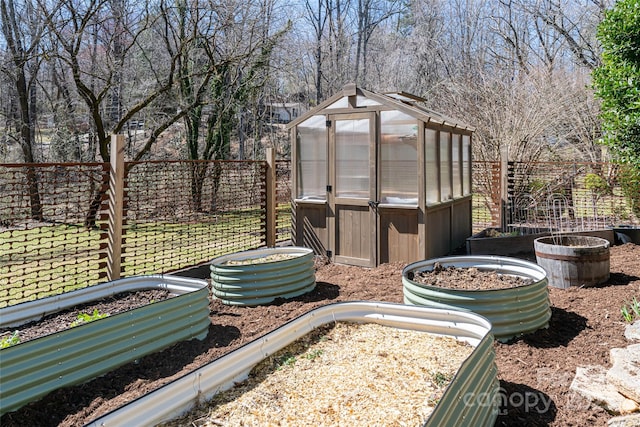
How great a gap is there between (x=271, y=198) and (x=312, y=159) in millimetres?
852

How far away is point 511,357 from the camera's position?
3.36 meters

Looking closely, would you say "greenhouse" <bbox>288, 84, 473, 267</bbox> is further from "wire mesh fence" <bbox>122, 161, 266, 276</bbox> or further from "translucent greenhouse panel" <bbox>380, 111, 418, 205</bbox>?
"wire mesh fence" <bbox>122, 161, 266, 276</bbox>

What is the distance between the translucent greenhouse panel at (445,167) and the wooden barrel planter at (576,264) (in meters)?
2.03

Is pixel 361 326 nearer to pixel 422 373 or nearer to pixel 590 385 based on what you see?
pixel 422 373

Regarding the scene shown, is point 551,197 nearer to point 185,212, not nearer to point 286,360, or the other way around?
point 185,212

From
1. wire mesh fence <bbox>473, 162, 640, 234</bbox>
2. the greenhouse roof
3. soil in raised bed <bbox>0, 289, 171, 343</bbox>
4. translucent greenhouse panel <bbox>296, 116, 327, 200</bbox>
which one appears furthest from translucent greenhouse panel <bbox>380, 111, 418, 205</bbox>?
soil in raised bed <bbox>0, 289, 171, 343</bbox>

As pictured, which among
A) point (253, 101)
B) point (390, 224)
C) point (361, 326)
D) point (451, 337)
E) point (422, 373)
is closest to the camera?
point (422, 373)

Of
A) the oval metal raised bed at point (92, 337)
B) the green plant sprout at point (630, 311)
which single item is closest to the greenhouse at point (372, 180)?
the green plant sprout at point (630, 311)

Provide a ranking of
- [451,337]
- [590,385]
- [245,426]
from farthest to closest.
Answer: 1. [451,337]
2. [590,385]
3. [245,426]

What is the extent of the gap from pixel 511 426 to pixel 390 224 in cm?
408

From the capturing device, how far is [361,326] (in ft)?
10.8

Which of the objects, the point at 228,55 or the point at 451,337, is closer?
the point at 451,337

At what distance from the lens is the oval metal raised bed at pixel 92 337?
2697mm

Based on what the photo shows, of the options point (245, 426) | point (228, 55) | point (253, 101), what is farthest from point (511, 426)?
point (253, 101)
